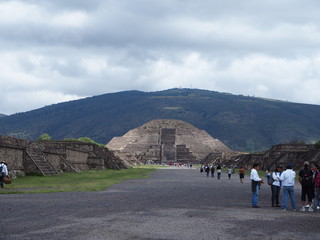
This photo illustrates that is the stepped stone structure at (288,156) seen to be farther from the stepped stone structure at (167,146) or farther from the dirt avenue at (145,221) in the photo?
the stepped stone structure at (167,146)

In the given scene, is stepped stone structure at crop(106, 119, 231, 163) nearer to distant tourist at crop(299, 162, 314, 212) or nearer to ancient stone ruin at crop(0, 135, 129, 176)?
ancient stone ruin at crop(0, 135, 129, 176)

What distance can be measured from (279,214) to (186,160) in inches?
5787

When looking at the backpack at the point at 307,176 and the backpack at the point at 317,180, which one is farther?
the backpack at the point at 307,176

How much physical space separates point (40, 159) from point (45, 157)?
59.1 inches

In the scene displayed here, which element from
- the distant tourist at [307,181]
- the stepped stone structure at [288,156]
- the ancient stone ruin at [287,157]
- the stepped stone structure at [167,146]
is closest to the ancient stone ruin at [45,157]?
the distant tourist at [307,181]

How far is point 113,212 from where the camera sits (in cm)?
1480

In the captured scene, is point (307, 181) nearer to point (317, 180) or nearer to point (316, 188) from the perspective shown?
point (316, 188)

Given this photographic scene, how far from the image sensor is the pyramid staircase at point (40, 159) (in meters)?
36.7

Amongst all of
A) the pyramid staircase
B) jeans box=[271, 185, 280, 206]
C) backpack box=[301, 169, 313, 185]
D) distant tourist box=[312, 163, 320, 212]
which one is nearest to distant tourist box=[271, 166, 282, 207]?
jeans box=[271, 185, 280, 206]

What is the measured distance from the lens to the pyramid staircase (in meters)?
36.7

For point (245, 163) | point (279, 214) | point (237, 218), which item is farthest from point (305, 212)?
point (245, 163)

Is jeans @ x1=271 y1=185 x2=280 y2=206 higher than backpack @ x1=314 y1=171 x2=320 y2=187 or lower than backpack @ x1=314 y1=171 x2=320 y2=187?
lower

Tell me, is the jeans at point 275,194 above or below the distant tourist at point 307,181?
below

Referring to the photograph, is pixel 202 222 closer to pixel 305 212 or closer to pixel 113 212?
pixel 113 212
